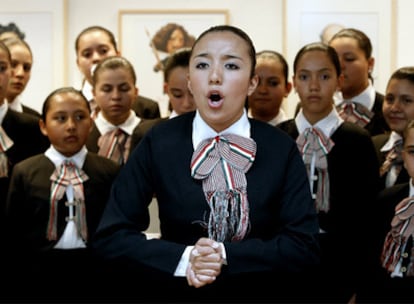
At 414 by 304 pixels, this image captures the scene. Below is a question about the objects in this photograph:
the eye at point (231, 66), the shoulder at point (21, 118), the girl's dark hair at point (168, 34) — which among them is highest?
the girl's dark hair at point (168, 34)

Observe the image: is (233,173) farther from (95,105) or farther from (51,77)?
(51,77)

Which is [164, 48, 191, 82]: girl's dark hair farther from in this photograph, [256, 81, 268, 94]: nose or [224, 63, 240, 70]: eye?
[224, 63, 240, 70]: eye

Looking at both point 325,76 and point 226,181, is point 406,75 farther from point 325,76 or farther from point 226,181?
point 226,181

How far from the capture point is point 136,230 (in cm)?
156

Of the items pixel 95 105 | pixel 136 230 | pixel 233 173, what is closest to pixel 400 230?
pixel 233 173

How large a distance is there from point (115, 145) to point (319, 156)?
36.3 inches

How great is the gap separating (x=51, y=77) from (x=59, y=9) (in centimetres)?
43

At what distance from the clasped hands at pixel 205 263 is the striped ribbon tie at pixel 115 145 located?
4.60 feet

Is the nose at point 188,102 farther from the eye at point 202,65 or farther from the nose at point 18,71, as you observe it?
the eye at point 202,65

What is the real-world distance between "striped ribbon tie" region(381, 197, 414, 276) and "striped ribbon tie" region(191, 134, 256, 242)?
883 millimetres

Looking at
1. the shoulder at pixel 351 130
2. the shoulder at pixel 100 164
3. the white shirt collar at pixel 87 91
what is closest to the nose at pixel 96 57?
the white shirt collar at pixel 87 91

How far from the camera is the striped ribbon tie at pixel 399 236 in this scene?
2.22 metres

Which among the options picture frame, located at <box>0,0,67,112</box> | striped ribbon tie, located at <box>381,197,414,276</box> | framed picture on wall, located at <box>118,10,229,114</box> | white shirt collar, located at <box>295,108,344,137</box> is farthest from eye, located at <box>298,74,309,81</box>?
picture frame, located at <box>0,0,67,112</box>

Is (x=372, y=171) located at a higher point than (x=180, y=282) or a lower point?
higher
